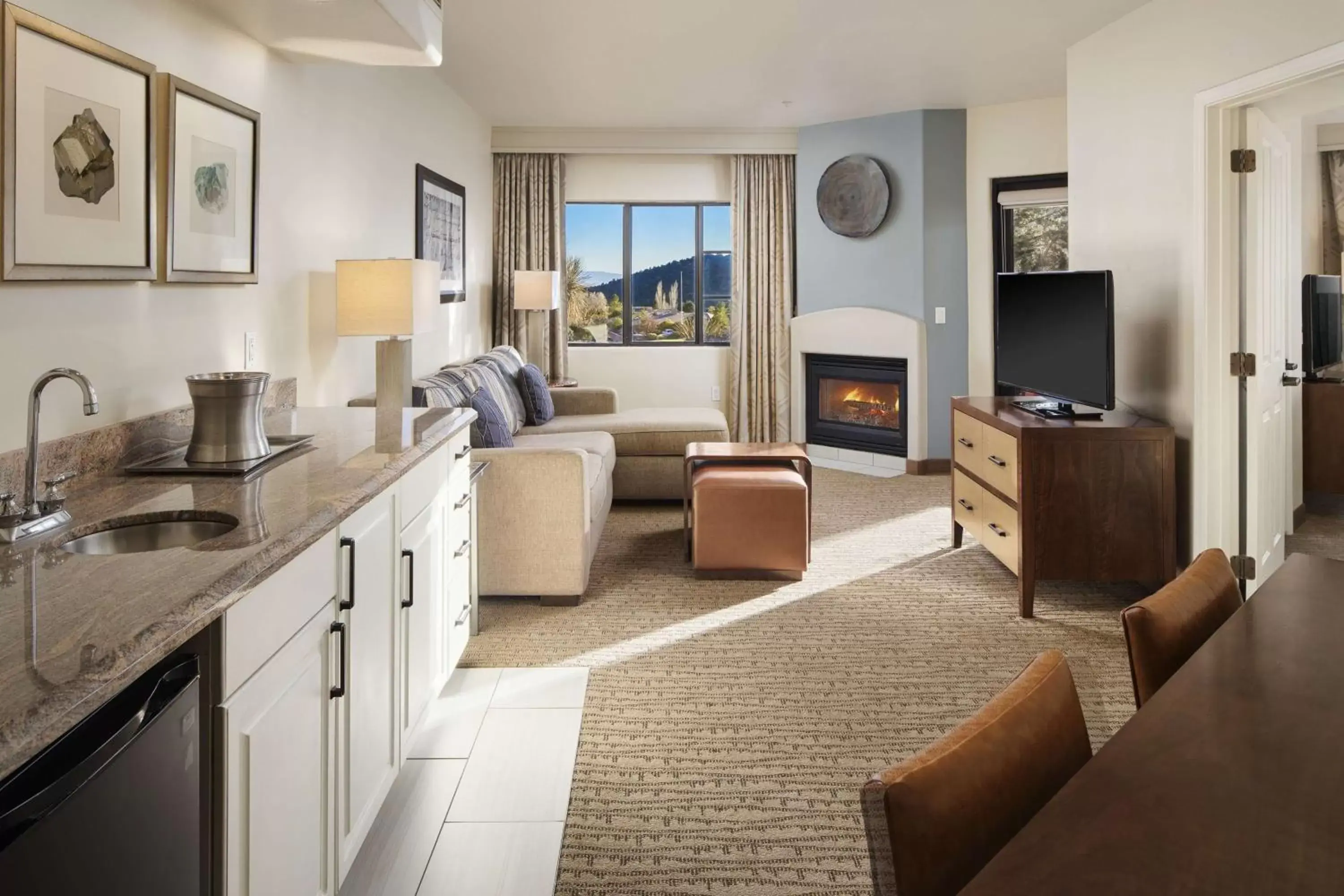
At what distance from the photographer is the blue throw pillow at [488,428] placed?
4.20 meters

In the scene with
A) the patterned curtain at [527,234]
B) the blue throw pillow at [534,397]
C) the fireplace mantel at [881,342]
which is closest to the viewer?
the blue throw pillow at [534,397]

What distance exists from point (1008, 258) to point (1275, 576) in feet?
18.1

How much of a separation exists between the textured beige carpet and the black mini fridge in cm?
108

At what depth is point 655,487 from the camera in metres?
5.83

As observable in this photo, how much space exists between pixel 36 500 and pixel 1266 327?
4.16 metres

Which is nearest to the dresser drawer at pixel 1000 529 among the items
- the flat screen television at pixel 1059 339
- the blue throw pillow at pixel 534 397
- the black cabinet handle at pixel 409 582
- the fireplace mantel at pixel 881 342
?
the flat screen television at pixel 1059 339

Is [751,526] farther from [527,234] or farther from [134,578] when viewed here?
[527,234]

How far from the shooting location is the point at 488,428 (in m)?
4.21

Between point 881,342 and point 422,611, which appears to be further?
point 881,342

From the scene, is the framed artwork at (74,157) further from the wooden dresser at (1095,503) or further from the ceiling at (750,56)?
the wooden dresser at (1095,503)

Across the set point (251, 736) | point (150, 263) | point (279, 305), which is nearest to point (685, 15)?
point (279, 305)

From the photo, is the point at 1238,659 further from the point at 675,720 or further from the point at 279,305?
the point at 279,305

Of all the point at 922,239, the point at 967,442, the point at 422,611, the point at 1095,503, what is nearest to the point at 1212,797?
the point at 422,611

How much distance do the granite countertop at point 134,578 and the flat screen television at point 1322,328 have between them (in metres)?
5.24
